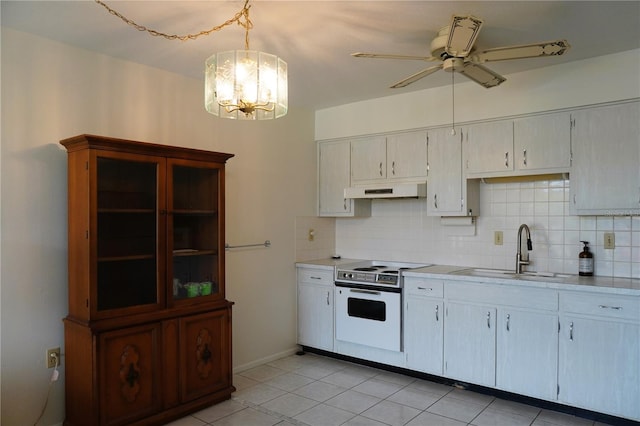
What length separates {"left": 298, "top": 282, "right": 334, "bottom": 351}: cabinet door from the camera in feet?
14.4

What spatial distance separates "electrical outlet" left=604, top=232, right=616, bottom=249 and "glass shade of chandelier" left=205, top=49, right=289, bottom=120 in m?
2.77

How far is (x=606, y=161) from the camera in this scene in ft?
10.6

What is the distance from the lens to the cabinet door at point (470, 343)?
340 centimetres

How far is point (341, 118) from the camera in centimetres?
468

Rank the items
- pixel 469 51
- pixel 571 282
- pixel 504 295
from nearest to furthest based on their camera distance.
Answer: pixel 469 51 < pixel 571 282 < pixel 504 295

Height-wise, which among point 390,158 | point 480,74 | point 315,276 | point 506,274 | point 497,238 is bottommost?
point 315,276

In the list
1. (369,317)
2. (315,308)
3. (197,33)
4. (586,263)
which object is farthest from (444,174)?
(197,33)

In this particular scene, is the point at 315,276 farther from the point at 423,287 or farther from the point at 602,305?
the point at 602,305

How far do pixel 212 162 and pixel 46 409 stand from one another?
1937mm

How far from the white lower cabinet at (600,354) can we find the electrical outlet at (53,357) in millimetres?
3334

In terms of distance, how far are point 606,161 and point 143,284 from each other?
131 inches

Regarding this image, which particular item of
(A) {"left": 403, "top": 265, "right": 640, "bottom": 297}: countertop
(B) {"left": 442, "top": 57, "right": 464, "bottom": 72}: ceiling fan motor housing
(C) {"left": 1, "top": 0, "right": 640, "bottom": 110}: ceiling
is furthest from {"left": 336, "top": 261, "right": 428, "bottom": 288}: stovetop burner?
(B) {"left": 442, "top": 57, "right": 464, "bottom": 72}: ceiling fan motor housing

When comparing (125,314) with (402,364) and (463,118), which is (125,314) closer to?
(402,364)

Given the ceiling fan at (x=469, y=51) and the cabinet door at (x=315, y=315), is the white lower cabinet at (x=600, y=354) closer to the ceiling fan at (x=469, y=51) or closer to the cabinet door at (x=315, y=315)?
the ceiling fan at (x=469, y=51)
